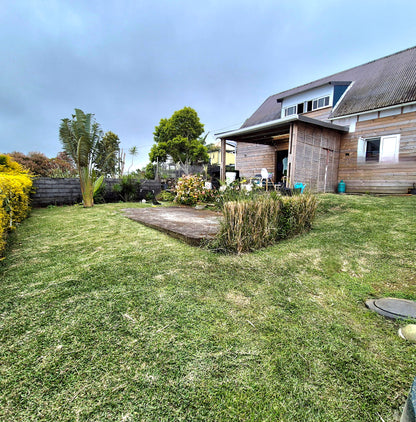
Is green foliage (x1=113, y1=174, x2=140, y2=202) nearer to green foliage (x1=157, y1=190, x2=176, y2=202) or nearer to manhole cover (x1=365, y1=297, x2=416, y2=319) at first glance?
green foliage (x1=157, y1=190, x2=176, y2=202)

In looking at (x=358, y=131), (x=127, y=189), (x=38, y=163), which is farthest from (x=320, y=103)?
(x=38, y=163)

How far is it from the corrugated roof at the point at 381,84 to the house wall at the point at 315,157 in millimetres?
1473

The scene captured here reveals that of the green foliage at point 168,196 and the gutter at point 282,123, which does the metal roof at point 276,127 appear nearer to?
the gutter at point 282,123

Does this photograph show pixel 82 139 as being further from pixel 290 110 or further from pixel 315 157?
pixel 290 110

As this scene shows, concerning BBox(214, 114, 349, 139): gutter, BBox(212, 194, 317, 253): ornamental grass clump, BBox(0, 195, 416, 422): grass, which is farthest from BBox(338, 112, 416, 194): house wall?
BBox(0, 195, 416, 422): grass

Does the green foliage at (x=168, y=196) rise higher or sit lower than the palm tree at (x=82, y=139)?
lower

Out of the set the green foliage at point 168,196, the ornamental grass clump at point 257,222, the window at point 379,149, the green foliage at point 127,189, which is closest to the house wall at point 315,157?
the window at point 379,149

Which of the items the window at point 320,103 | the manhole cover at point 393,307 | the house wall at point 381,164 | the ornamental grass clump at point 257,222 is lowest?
the manhole cover at point 393,307

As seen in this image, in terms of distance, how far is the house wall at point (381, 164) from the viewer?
812 centimetres

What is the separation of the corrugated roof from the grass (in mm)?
8916

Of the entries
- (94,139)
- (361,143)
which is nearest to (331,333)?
(94,139)

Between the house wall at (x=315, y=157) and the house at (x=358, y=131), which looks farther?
the house at (x=358, y=131)

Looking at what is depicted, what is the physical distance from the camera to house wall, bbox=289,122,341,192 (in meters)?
7.64

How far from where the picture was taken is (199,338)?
130 centimetres
